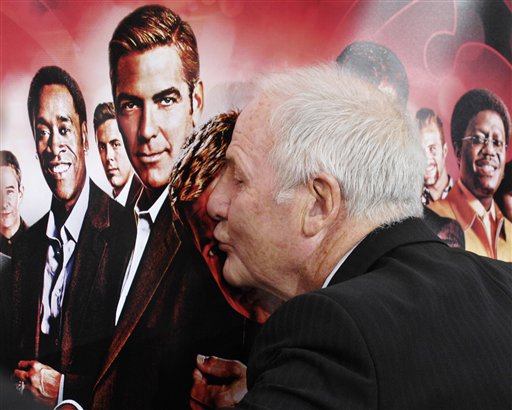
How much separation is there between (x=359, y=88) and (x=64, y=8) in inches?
19.7

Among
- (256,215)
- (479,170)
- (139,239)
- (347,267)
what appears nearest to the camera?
(347,267)

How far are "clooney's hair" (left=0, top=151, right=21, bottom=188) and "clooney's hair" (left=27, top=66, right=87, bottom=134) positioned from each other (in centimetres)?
5

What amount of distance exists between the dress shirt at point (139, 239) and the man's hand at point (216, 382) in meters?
0.18

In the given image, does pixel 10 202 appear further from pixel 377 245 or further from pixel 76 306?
pixel 377 245

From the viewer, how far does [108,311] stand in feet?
4.29

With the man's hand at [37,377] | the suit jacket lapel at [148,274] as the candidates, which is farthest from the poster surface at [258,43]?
the man's hand at [37,377]

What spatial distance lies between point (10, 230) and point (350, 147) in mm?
574

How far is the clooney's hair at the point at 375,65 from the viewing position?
4.81 feet

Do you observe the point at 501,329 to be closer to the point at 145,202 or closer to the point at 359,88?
the point at 359,88

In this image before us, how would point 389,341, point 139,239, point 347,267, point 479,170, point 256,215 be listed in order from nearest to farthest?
point 389,341 → point 347,267 → point 256,215 → point 139,239 → point 479,170

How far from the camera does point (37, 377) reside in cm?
129

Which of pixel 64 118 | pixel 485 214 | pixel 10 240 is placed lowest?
pixel 10 240

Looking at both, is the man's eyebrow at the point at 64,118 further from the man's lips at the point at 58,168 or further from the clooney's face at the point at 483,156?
the clooney's face at the point at 483,156

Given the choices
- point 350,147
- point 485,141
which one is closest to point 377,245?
point 350,147
